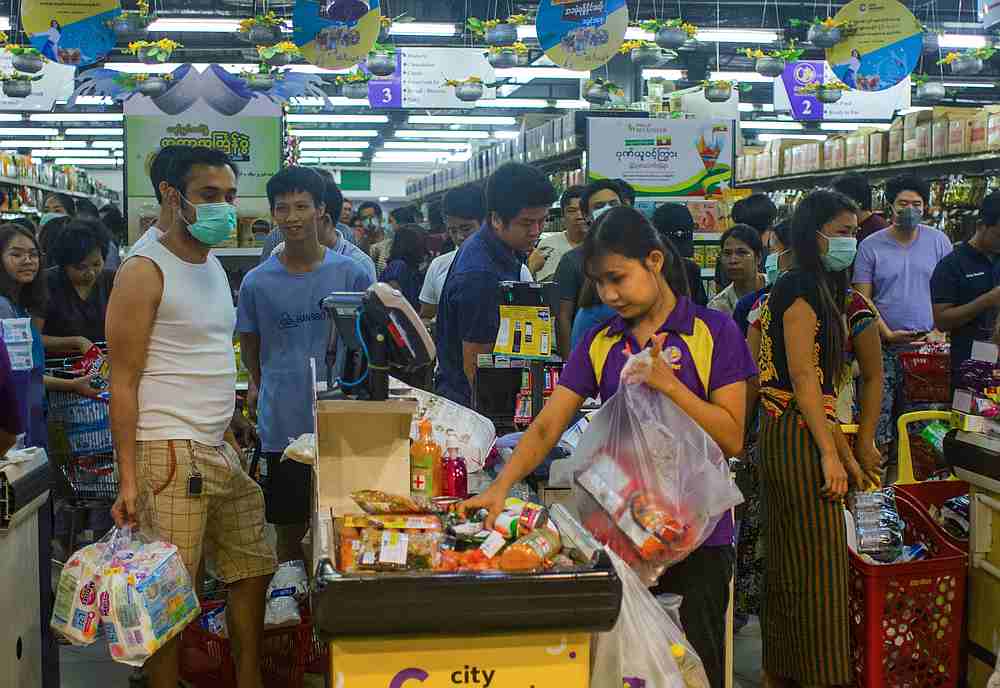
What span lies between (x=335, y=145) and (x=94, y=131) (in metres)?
6.59

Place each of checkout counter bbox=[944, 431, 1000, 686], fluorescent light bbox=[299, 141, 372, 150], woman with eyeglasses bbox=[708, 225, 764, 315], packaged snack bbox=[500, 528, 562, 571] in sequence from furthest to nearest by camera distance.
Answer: fluorescent light bbox=[299, 141, 372, 150] < woman with eyeglasses bbox=[708, 225, 764, 315] < checkout counter bbox=[944, 431, 1000, 686] < packaged snack bbox=[500, 528, 562, 571]

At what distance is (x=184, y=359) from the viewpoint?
319 centimetres

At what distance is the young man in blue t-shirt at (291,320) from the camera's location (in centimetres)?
384

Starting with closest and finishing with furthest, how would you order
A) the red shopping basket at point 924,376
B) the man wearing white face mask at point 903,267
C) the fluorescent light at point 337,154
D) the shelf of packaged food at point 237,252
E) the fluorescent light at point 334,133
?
the shelf of packaged food at point 237,252 < the man wearing white face mask at point 903,267 < the red shopping basket at point 924,376 < the fluorescent light at point 334,133 < the fluorescent light at point 337,154

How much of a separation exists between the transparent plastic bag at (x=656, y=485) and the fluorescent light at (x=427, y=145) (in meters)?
29.4

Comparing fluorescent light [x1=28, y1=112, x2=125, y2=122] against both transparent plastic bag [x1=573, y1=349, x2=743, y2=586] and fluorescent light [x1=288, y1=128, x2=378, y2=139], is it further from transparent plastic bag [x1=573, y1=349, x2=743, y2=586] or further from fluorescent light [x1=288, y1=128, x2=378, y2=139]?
transparent plastic bag [x1=573, y1=349, x2=743, y2=586]

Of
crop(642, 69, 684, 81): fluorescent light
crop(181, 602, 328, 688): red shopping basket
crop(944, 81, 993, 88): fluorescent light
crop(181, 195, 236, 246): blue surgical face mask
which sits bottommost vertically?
crop(181, 602, 328, 688): red shopping basket

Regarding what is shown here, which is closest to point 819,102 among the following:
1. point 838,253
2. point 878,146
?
point 878,146

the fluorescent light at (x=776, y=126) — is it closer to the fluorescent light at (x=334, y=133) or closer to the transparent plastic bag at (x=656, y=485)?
the fluorescent light at (x=334, y=133)

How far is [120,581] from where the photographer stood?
9.50ft

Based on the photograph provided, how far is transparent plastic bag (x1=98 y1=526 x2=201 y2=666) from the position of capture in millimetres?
2859

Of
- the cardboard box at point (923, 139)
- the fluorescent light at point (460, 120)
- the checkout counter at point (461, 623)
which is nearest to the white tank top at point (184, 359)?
the checkout counter at point (461, 623)

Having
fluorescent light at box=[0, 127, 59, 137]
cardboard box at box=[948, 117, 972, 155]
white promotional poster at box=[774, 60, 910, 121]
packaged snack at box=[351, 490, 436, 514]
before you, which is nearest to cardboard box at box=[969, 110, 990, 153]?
cardboard box at box=[948, 117, 972, 155]

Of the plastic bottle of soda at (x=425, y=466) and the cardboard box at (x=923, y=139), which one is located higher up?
the cardboard box at (x=923, y=139)
